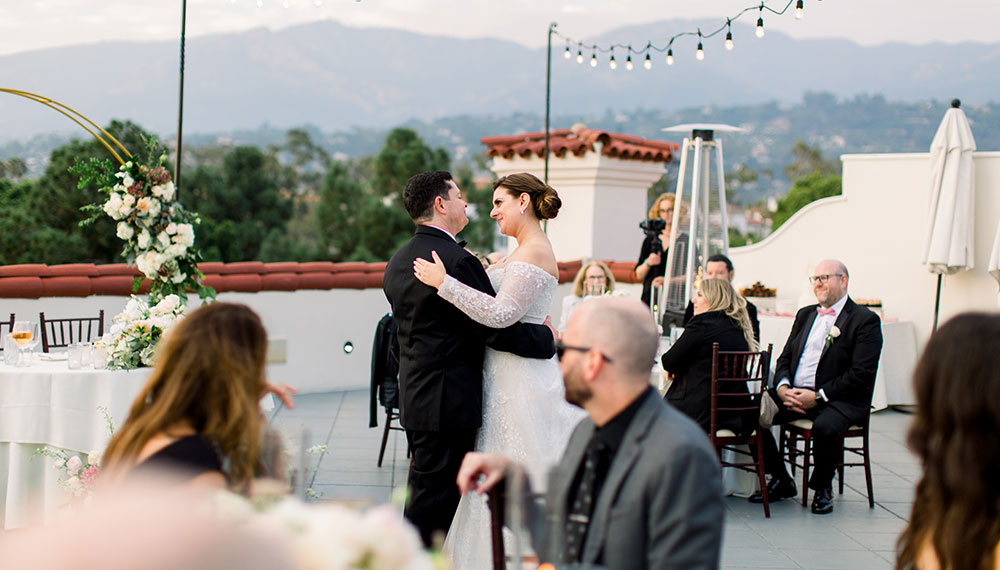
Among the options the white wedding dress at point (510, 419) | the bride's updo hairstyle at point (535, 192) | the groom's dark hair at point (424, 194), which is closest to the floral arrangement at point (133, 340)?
the groom's dark hair at point (424, 194)

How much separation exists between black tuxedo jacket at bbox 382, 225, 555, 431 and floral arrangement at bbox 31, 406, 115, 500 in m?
1.64

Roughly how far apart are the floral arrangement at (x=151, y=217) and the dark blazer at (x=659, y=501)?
380 centimetres

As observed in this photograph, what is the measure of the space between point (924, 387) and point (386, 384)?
14.6 feet

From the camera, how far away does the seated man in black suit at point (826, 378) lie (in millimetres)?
5512

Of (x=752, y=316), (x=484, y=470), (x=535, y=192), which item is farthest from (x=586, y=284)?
(x=484, y=470)

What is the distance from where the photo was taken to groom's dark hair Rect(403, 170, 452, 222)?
12.7 feet

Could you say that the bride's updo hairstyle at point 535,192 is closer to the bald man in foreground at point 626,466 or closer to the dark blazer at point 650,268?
the bald man in foreground at point 626,466

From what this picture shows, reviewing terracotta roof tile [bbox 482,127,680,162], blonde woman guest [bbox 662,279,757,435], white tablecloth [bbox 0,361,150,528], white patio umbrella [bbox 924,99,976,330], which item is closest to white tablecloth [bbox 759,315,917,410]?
white patio umbrella [bbox 924,99,976,330]

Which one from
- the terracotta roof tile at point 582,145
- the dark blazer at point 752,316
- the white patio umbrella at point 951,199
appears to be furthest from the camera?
the terracotta roof tile at point 582,145

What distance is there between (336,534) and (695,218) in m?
6.68

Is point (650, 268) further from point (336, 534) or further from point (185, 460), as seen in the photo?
point (336, 534)

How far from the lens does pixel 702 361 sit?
539 cm

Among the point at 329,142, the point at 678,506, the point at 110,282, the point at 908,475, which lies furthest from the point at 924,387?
the point at 329,142

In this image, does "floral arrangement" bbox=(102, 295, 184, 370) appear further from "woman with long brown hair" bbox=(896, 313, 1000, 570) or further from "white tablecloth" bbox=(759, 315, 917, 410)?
"white tablecloth" bbox=(759, 315, 917, 410)
